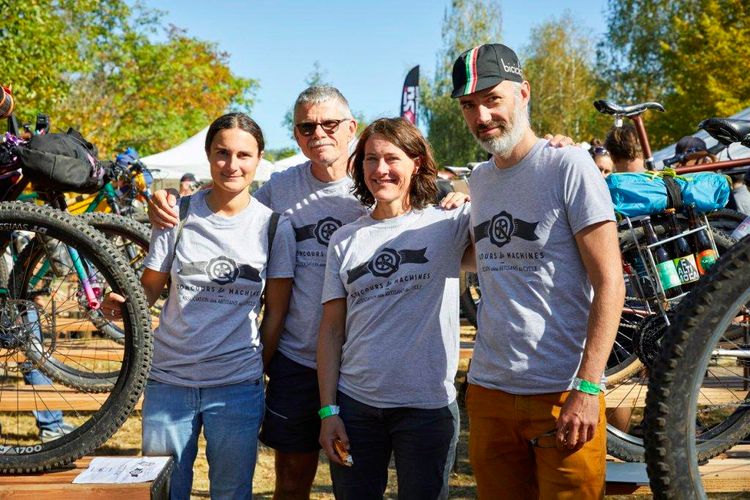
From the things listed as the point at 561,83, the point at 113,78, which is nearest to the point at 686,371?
the point at 113,78

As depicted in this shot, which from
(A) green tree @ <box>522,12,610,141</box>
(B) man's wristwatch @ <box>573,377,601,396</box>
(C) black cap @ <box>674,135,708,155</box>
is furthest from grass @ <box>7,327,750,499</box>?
(A) green tree @ <box>522,12,610,141</box>

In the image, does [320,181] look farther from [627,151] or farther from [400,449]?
[627,151]

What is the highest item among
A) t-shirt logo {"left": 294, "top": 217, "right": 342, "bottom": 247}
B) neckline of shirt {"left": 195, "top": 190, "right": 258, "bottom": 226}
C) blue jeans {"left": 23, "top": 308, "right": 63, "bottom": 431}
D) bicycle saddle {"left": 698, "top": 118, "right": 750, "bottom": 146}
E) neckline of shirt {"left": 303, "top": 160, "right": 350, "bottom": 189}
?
bicycle saddle {"left": 698, "top": 118, "right": 750, "bottom": 146}

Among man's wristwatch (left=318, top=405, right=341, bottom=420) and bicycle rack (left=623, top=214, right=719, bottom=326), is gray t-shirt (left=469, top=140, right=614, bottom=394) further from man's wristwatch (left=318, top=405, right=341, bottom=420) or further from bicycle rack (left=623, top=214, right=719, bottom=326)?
bicycle rack (left=623, top=214, right=719, bottom=326)

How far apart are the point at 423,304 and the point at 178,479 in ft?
3.52

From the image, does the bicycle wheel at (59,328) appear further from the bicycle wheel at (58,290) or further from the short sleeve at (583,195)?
the short sleeve at (583,195)

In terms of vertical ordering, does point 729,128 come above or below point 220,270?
above

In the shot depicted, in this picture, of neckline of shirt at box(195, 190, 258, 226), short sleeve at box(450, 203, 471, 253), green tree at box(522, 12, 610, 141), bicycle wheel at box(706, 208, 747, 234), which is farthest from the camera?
green tree at box(522, 12, 610, 141)

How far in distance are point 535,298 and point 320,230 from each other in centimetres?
97

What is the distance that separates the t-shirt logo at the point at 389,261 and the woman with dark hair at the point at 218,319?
0.37 m

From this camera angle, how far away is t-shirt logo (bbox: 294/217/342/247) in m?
2.86

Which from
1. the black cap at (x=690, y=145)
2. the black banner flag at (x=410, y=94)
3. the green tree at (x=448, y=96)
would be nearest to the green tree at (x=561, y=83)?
the green tree at (x=448, y=96)

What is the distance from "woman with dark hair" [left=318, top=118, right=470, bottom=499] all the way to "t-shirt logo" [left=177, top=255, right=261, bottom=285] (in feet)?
0.96

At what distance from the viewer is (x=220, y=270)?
2.62m
